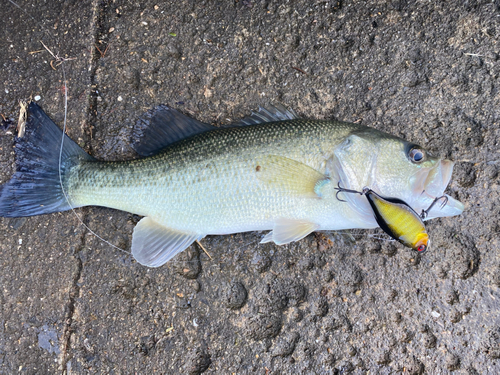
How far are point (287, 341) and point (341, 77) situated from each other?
71.2 inches

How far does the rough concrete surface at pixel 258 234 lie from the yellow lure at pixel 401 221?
42 cm

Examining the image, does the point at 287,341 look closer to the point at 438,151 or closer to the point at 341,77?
the point at 438,151

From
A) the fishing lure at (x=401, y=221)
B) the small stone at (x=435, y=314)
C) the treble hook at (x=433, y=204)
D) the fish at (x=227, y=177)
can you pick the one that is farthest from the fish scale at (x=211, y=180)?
the small stone at (x=435, y=314)

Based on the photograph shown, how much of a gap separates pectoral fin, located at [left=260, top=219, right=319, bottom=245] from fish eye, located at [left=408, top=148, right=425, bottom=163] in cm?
68

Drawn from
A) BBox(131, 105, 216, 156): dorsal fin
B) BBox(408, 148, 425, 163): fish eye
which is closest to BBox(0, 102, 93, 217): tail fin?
BBox(131, 105, 216, 156): dorsal fin

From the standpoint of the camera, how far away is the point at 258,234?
236 centimetres

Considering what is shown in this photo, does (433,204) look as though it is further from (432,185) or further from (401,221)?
(401,221)

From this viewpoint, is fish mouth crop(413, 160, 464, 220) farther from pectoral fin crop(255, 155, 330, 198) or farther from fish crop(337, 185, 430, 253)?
pectoral fin crop(255, 155, 330, 198)

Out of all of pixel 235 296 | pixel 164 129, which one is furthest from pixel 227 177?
pixel 235 296

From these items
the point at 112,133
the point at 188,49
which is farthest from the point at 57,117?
the point at 188,49

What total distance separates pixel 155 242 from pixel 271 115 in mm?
1097

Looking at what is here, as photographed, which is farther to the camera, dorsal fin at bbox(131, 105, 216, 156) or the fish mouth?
dorsal fin at bbox(131, 105, 216, 156)

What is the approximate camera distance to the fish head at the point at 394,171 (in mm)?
1950

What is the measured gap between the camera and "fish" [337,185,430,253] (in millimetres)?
1852
